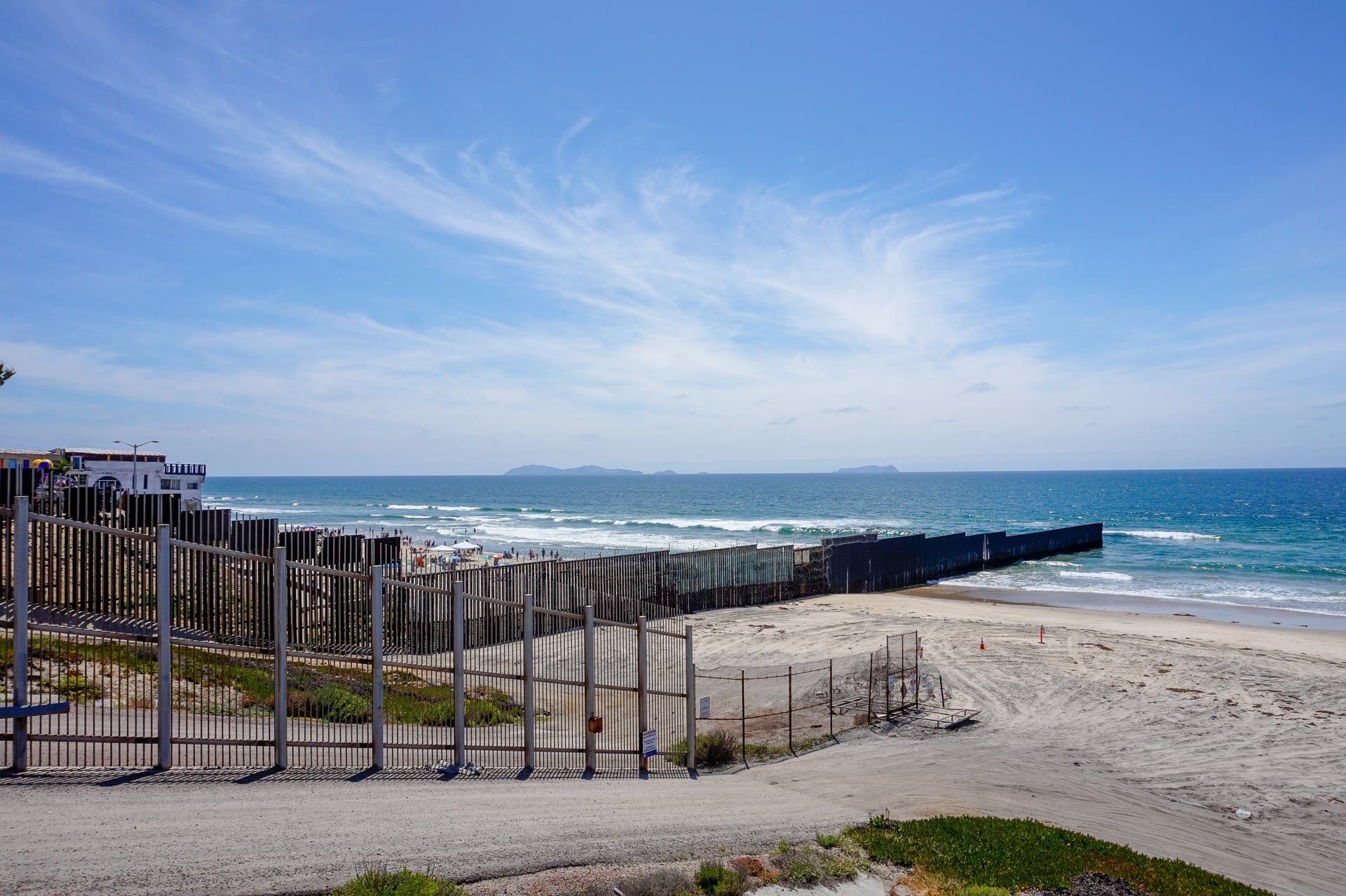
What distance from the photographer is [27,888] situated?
568cm

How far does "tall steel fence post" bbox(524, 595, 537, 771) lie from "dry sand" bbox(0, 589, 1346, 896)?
41 centimetres

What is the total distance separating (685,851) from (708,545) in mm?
Result: 58338

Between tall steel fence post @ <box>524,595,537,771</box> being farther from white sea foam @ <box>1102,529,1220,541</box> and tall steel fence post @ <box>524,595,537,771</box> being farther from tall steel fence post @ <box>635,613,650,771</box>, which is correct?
white sea foam @ <box>1102,529,1220,541</box>

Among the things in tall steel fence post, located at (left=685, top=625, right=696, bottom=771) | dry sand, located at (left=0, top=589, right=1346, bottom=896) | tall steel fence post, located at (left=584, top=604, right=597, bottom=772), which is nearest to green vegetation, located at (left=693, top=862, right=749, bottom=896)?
dry sand, located at (left=0, top=589, right=1346, bottom=896)

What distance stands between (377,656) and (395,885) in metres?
3.23

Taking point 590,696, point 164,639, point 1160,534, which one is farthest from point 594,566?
point 1160,534

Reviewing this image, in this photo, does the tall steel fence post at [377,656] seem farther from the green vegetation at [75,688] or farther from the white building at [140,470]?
the white building at [140,470]

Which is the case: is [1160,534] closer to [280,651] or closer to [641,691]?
[641,691]

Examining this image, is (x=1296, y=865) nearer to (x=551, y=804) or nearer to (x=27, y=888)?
(x=551, y=804)

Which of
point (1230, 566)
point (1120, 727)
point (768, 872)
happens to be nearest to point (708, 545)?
point (1230, 566)

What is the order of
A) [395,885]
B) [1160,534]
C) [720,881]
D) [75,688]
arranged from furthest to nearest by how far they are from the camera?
1. [1160,534]
2. [75,688]
3. [720,881]
4. [395,885]

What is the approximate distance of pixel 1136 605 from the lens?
4006 cm

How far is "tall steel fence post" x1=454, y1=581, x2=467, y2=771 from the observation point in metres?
9.84

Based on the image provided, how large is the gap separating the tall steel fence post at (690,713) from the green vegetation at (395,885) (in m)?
7.18
